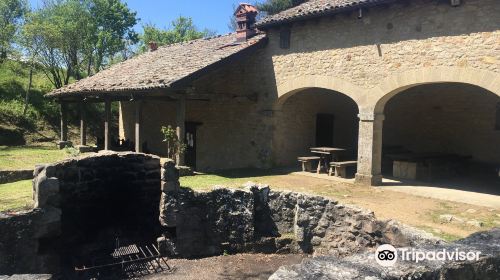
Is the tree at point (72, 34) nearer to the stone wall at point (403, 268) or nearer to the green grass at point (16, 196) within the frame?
the green grass at point (16, 196)

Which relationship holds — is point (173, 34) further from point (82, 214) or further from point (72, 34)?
point (82, 214)

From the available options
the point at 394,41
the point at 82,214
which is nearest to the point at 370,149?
the point at 394,41

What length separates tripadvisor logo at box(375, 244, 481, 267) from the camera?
332cm

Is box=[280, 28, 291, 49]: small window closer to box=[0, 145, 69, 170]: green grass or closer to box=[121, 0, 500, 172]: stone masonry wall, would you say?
box=[121, 0, 500, 172]: stone masonry wall

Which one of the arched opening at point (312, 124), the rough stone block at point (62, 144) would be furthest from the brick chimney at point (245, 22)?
the rough stone block at point (62, 144)

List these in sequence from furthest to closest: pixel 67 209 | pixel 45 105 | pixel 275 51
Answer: pixel 45 105, pixel 275 51, pixel 67 209

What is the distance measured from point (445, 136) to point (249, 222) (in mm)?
8284

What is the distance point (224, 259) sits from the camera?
9.01 meters

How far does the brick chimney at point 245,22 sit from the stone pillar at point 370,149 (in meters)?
5.82

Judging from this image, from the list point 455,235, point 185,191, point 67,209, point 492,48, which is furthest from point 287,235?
point 492,48

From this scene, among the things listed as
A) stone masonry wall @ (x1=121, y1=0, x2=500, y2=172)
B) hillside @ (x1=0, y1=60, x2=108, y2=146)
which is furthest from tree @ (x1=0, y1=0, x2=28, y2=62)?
stone masonry wall @ (x1=121, y1=0, x2=500, y2=172)

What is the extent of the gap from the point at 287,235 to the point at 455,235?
371 centimetres

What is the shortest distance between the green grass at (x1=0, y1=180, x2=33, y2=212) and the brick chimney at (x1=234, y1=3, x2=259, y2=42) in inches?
340

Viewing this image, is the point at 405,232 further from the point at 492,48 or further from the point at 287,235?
the point at 492,48
